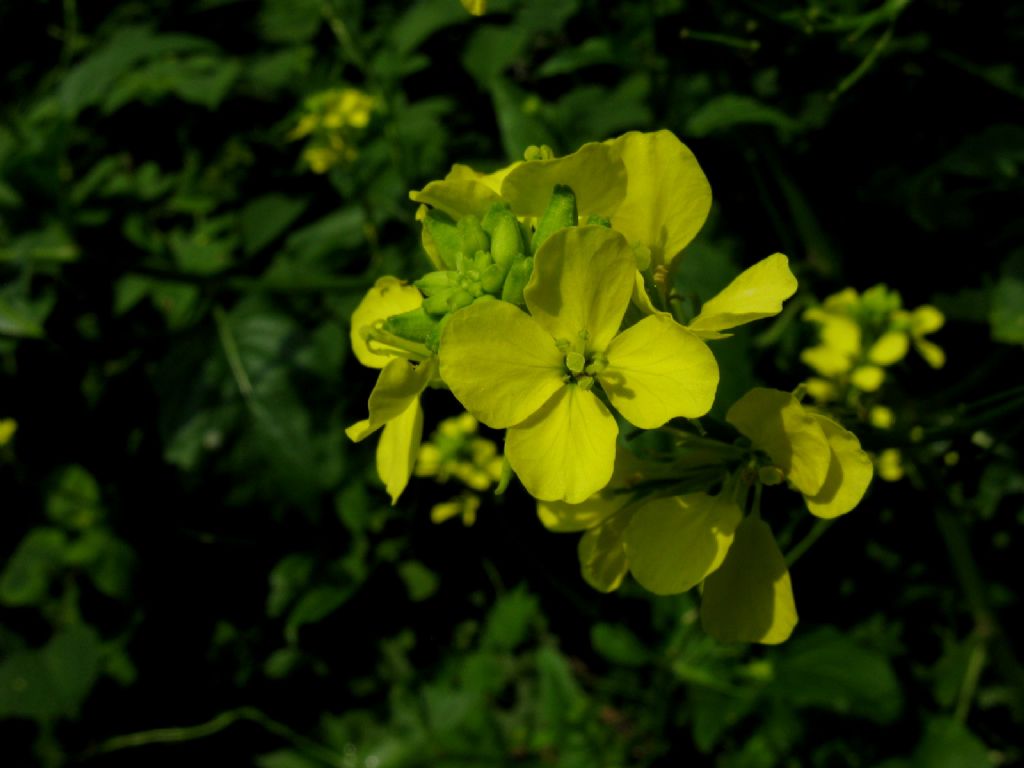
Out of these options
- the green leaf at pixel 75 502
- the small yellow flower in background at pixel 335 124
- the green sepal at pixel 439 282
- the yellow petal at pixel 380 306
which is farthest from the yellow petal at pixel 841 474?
the green leaf at pixel 75 502

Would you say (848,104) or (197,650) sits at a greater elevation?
(848,104)

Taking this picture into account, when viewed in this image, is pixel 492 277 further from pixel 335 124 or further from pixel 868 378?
pixel 335 124

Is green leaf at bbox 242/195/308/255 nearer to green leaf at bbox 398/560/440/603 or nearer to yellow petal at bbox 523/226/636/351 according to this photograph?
green leaf at bbox 398/560/440/603

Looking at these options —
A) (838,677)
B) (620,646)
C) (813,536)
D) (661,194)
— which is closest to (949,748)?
(838,677)

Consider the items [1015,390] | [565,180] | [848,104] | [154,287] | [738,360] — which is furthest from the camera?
[154,287]

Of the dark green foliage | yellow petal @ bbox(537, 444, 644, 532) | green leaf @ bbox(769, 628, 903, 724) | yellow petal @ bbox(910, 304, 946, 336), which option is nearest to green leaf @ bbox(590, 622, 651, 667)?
the dark green foliage

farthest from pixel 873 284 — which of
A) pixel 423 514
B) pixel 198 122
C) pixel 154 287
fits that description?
pixel 198 122

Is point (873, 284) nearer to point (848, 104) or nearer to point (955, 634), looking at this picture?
point (848, 104)

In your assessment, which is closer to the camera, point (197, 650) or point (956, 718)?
point (956, 718)
